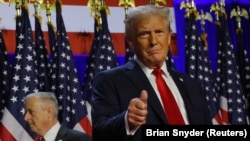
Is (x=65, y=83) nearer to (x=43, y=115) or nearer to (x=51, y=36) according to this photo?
(x=51, y=36)

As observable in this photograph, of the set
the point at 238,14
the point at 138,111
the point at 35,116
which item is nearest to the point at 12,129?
the point at 35,116

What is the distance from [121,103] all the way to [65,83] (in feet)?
11.2

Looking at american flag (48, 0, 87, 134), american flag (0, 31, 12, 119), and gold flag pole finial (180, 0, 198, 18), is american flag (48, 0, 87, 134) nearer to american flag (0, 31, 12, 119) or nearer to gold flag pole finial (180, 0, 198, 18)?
american flag (0, 31, 12, 119)

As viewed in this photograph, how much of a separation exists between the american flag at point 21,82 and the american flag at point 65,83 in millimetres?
233

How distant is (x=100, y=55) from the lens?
17.6 feet

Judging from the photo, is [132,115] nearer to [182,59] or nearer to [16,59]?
[16,59]

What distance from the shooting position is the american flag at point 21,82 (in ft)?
15.9

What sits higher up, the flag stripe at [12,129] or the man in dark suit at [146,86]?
the man in dark suit at [146,86]

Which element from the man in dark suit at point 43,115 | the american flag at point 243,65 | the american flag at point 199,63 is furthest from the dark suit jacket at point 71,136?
the american flag at point 243,65

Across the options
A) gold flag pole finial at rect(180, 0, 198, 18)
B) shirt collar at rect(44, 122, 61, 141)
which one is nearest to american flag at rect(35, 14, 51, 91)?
shirt collar at rect(44, 122, 61, 141)

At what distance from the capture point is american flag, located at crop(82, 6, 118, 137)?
17.5ft

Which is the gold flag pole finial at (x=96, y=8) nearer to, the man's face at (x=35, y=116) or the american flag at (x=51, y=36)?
the american flag at (x=51, y=36)

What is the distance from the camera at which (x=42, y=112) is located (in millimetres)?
3906

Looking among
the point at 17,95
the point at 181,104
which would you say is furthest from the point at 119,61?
the point at 181,104
